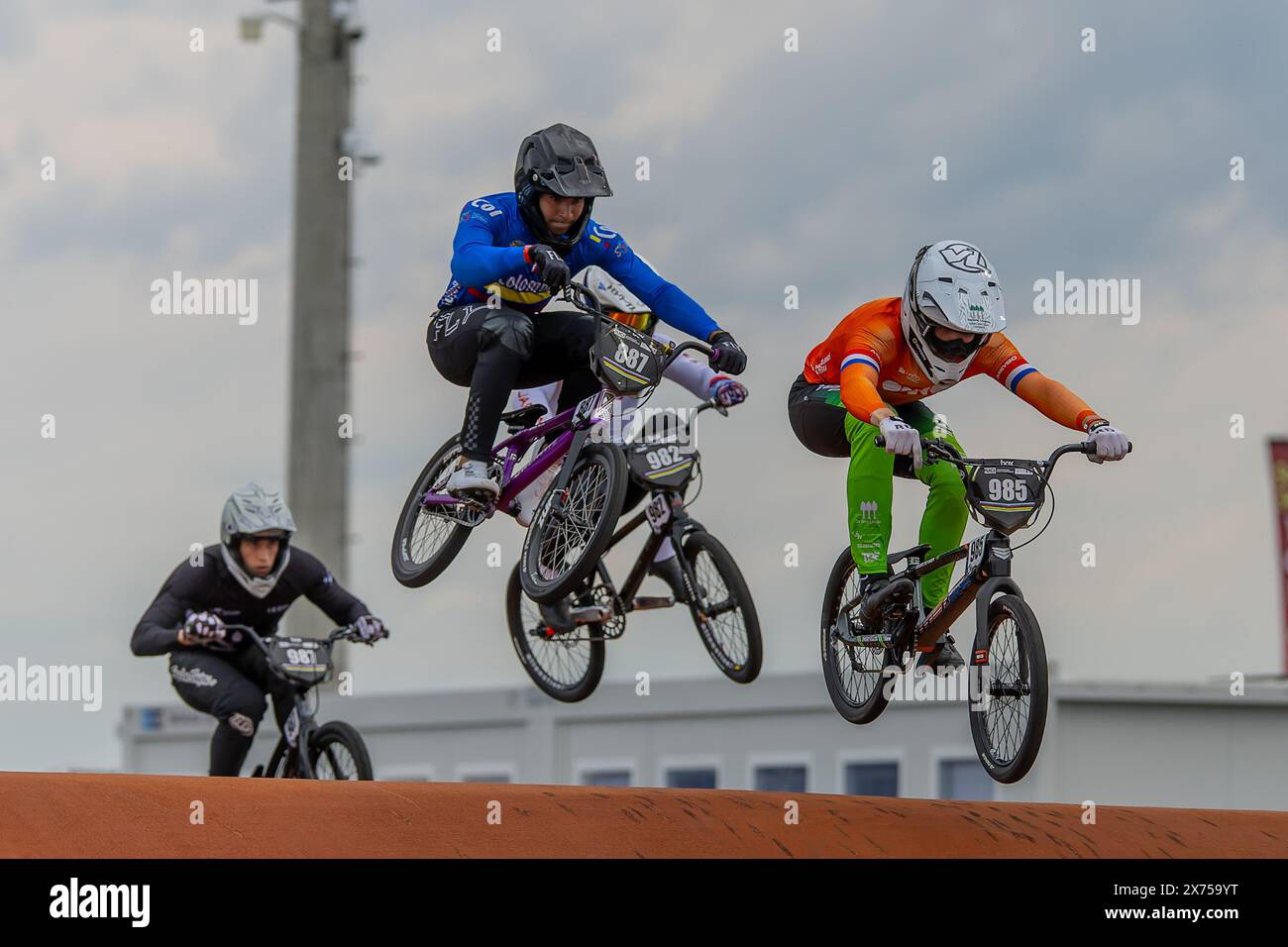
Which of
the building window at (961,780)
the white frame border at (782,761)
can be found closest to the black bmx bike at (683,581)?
the building window at (961,780)

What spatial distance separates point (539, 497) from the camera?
36.0 ft

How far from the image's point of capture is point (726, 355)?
414 inches

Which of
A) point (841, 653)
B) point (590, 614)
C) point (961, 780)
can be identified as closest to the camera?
point (841, 653)

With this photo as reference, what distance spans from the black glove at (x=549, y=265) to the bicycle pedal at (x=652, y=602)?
177 centimetres

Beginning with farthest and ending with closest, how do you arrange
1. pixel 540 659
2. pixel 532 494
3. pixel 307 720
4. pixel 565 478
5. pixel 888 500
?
1. pixel 540 659
2. pixel 307 720
3. pixel 532 494
4. pixel 565 478
5. pixel 888 500

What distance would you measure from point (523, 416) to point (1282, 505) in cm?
2171

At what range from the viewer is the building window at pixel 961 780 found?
2588 cm

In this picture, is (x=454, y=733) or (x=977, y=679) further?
(x=454, y=733)

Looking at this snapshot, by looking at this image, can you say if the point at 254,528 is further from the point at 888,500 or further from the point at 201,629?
the point at 888,500

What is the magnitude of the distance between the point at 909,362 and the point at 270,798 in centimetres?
410

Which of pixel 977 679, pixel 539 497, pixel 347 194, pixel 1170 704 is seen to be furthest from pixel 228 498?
pixel 347 194

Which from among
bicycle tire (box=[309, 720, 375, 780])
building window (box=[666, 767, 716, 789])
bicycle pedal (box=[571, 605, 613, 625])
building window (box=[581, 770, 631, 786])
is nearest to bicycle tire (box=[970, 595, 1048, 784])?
bicycle pedal (box=[571, 605, 613, 625])

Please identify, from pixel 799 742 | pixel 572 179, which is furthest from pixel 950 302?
pixel 799 742
